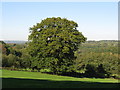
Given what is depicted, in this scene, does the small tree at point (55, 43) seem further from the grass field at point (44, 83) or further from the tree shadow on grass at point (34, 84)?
the tree shadow on grass at point (34, 84)

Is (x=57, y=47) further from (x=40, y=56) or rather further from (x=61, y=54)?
(x=40, y=56)

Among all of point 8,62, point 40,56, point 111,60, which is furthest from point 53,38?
point 111,60

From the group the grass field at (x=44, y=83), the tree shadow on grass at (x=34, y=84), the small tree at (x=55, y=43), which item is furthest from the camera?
the small tree at (x=55, y=43)

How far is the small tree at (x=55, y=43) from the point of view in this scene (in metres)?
34.9

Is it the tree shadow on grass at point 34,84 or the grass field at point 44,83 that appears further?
the grass field at point 44,83

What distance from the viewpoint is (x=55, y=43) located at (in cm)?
3450

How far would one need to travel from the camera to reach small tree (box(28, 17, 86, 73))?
34875mm

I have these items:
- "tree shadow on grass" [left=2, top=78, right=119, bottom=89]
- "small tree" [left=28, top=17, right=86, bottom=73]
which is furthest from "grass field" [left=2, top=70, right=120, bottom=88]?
"small tree" [left=28, top=17, right=86, bottom=73]

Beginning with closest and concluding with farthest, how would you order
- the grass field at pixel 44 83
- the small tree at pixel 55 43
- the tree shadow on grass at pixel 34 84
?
1. the tree shadow on grass at pixel 34 84
2. the grass field at pixel 44 83
3. the small tree at pixel 55 43

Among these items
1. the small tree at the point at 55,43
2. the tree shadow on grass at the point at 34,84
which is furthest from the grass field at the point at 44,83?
the small tree at the point at 55,43

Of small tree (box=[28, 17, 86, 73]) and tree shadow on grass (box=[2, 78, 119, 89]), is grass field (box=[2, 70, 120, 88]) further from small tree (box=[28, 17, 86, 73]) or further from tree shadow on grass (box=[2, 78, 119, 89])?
small tree (box=[28, 17, 86, 73])

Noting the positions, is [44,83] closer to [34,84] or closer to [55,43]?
[34,84]

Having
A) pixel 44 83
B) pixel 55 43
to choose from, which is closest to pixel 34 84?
pixel 44 83

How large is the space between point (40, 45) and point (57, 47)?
3692 mm
